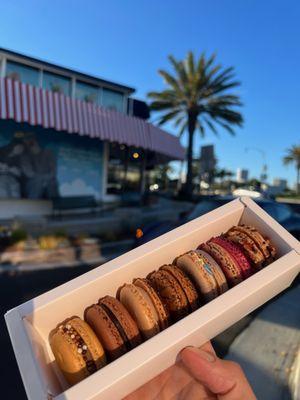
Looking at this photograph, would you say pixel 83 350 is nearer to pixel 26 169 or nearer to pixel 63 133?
pixel 26 169

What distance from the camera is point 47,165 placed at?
489 inches

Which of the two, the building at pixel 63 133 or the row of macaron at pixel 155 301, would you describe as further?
the building at pixel 63 133

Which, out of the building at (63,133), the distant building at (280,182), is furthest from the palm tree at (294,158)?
the building at (63,133)

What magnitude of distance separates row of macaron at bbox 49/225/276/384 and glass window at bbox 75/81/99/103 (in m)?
13.7

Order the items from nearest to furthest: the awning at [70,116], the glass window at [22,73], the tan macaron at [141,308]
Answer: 1. the tan macaron at [141,308]
2. the awning at [70,116]
3. the glass window at [22,73]

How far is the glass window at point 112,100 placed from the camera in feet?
48.1

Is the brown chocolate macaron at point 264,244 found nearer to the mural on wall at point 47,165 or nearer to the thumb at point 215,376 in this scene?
the thumb at point 215,376

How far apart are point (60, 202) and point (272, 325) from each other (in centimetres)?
1059

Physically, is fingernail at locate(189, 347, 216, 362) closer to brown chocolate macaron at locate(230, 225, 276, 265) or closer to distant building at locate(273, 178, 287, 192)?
brown chocolate macaron at locate(230, 225, 276, 265)

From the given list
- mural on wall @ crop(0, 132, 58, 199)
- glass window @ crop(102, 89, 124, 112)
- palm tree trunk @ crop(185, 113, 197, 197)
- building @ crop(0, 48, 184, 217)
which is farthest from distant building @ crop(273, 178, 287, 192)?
mural on wall @ crop(0, 132, 58, 199)

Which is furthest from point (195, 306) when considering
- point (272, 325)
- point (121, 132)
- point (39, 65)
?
point (39, 65)

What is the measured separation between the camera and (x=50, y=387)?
41.6 inches

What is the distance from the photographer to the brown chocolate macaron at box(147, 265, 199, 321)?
4.41 feet

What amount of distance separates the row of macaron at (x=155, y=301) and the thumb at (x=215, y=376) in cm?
16
